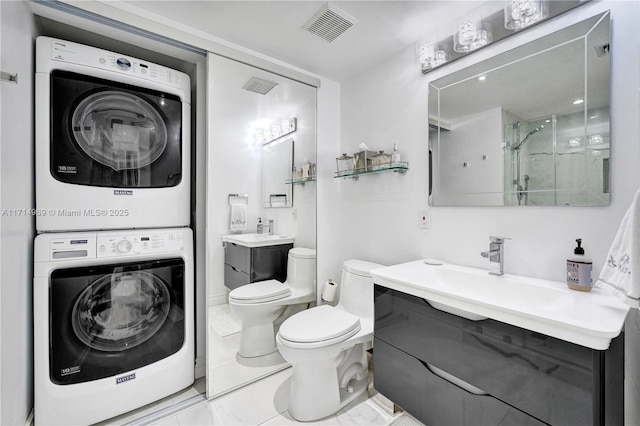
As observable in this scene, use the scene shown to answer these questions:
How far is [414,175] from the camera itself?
74.7 inches

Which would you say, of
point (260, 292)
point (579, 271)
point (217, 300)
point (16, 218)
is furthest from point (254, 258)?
point (579, 271)

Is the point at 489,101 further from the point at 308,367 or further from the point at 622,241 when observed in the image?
the point at 308,367

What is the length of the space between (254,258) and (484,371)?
145cm

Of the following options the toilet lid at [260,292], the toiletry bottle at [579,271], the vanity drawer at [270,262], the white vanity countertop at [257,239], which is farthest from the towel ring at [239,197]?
the toiletry bottle at [579,271]

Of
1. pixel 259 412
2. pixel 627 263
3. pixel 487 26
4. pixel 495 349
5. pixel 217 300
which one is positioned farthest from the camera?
pixel 217 300

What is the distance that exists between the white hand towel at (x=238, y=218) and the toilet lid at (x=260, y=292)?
1.32 feet

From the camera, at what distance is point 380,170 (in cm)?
198

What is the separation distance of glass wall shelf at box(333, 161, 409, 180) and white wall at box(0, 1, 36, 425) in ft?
6.02

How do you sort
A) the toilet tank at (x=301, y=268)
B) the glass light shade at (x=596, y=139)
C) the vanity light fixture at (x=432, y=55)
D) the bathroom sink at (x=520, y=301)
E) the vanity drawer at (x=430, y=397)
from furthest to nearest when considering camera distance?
1. the toilet tank at (x=301, y=268)
2. the vanity light fixture at (x=432, y=55)
3. the glass light shade at (x=596, y=139)
4. the vanity drawer at (x=430, y=397)
5. the bathroom sink at (x=520, y=301)

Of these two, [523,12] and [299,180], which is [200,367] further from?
[523,12]

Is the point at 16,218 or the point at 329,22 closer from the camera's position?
the point at 16,218

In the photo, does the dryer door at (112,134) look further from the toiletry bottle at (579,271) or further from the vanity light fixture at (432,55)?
the toiletry bottle at (579,271)

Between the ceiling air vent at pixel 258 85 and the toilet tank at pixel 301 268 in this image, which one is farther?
the toilet tank at pixel 301 268

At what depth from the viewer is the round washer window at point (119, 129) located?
4.99 feet
